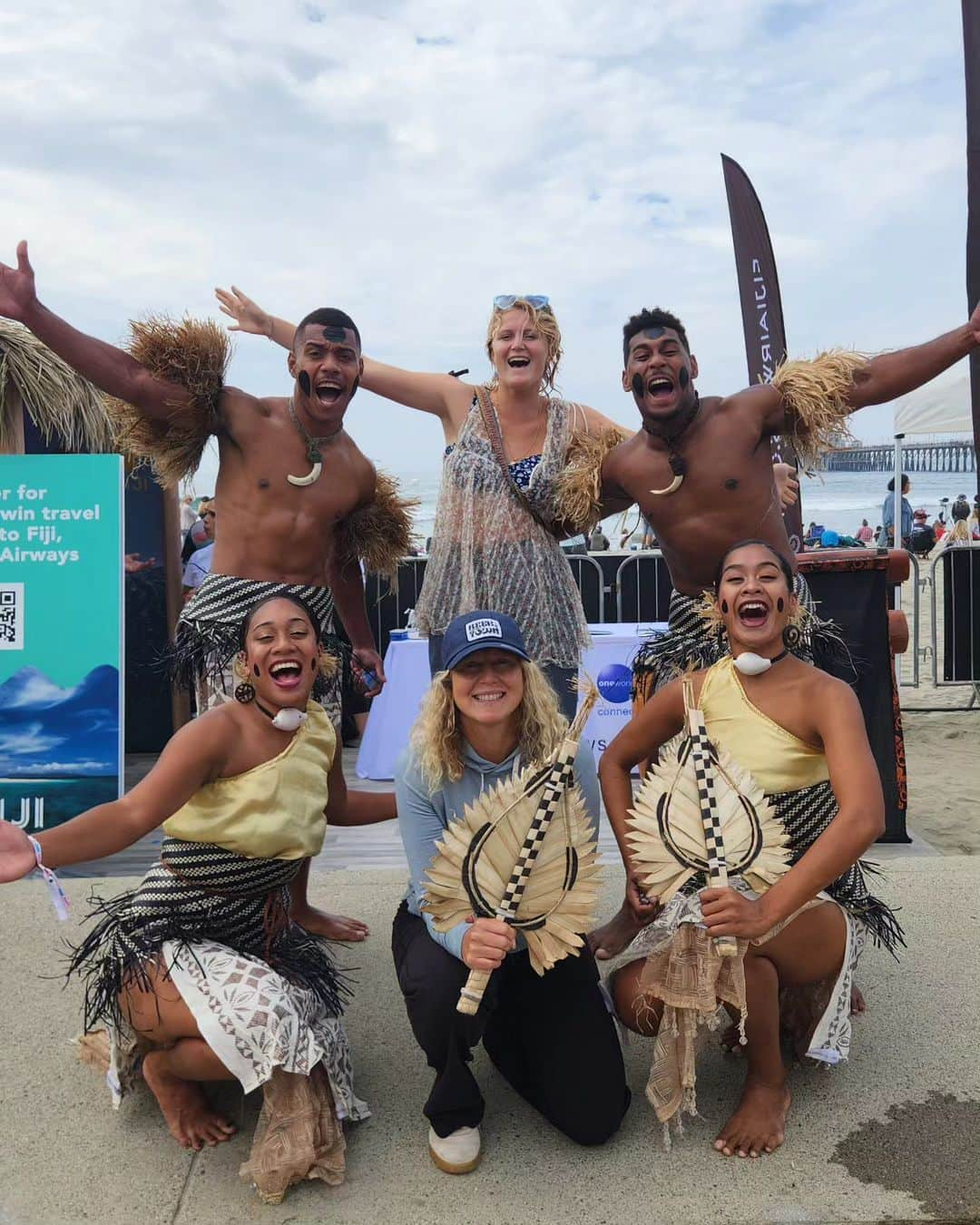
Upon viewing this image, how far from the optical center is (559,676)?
3.32 metres

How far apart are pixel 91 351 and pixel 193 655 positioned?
949 mm

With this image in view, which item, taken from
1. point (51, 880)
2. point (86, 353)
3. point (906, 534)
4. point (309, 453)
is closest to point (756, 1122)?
point (51, 880)

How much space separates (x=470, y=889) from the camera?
6.99ft

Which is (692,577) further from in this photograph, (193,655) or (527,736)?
(193,655)

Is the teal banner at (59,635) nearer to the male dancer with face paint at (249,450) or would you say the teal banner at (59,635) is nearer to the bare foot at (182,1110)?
the male dancer with face paint at (249,450)

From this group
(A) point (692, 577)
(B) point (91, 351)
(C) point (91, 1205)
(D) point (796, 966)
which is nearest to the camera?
(C) point (91, 1205)

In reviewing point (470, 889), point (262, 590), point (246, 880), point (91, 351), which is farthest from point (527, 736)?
point (91, 351)

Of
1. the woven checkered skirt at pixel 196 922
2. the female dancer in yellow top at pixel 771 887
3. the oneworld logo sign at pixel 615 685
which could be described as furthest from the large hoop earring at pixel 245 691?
the oneworld logo sign at pixel 615 685

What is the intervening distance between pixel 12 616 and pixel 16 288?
2.33 m

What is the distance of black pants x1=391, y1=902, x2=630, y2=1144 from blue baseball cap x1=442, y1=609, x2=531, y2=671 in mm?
647

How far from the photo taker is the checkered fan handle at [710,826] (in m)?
2.09

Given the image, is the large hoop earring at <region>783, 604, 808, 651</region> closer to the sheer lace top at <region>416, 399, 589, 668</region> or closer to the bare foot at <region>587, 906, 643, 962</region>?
the sheer lace top at <region>416, 399, 589, 668</region>

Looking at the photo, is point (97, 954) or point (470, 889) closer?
point (470, 889)

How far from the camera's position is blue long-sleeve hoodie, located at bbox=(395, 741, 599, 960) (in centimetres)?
237
